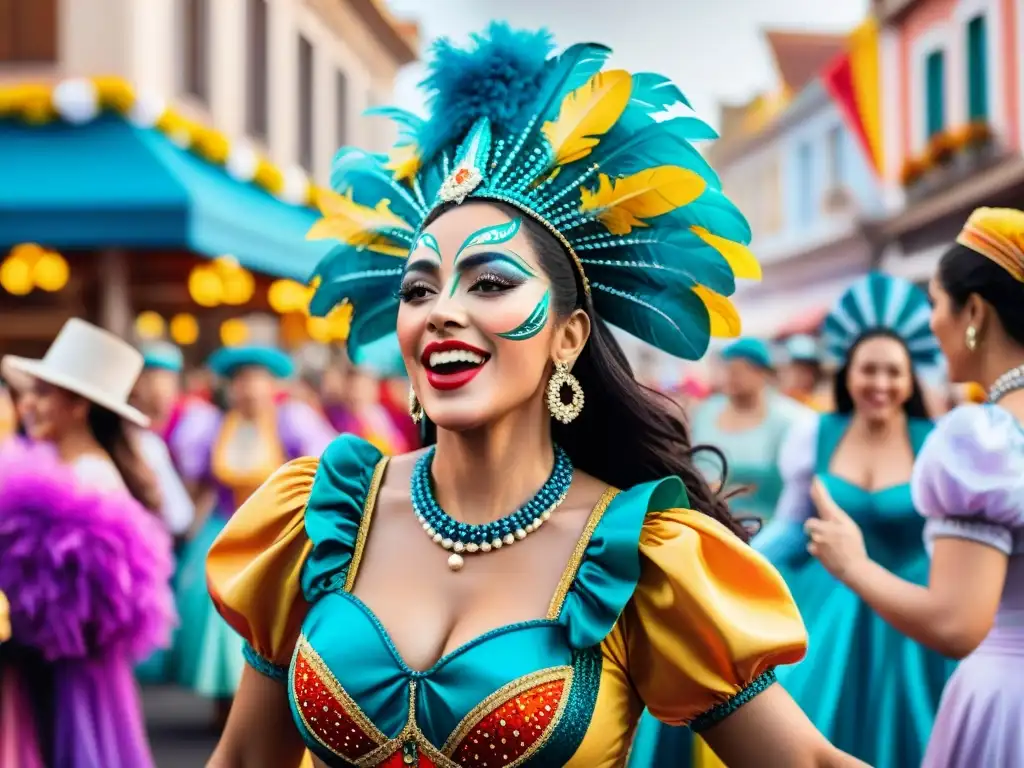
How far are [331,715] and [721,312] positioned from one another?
108 cm

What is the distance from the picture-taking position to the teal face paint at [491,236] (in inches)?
94.7

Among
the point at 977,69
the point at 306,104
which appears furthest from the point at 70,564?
the point at 977,69

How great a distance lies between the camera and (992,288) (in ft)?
10.3

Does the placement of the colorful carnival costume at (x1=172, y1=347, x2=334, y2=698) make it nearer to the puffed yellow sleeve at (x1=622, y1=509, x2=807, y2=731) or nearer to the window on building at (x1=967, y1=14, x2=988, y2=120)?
the puffed yellow sleeve at (x1=622, y1=509, x2=807, y2=731)

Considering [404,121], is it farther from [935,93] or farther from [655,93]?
[935,93]

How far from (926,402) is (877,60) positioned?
60.6 feet

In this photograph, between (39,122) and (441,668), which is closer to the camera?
(441,668)

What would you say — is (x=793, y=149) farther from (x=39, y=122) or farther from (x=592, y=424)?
(x=592, y=424)

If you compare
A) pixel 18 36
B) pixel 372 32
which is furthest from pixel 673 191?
pixel 372 32

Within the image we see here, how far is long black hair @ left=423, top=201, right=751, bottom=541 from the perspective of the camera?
2.58 meters

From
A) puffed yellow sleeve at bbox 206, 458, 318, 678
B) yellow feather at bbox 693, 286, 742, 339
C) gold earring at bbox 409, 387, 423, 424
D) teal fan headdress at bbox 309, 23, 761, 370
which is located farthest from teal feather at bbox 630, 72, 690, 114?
puffed yellow sleeve at bbox 206, 458, 318, 678

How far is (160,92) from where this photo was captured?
1261cm

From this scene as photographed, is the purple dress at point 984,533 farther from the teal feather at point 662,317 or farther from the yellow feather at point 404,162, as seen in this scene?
Result: the yellow feather at point 404,162

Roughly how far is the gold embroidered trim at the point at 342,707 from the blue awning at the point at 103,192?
8.08 metres
